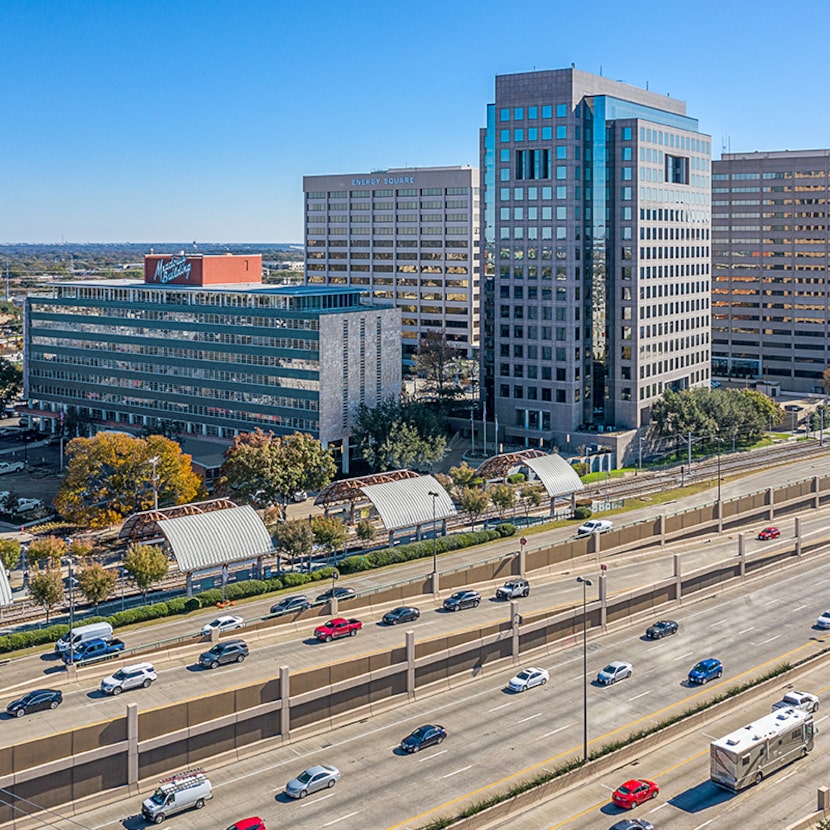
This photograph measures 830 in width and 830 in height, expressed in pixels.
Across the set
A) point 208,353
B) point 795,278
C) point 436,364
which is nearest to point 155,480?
point 208,353

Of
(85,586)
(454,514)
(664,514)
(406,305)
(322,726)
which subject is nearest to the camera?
(322,726)

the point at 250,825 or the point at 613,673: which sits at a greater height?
the point at 613,673

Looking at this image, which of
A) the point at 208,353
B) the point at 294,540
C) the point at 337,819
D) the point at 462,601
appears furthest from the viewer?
the point at 208,353

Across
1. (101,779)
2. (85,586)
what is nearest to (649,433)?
(85,586)

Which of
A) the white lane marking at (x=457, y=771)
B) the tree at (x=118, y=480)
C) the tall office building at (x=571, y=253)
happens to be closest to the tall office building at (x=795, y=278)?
the tall office building at (x=571, y=253)

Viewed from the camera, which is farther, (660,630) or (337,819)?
(660,630)

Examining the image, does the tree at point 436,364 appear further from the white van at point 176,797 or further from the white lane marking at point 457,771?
the white van at point 176,797

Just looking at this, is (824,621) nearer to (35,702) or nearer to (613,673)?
(613,673)

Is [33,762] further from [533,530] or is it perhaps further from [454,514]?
[533,530]
